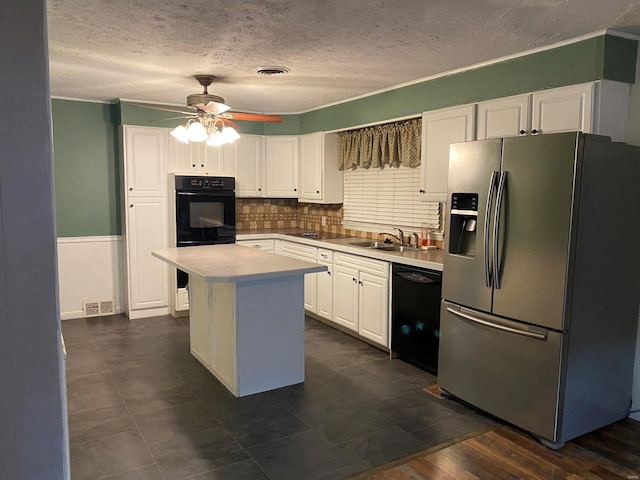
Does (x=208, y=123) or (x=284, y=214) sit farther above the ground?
(x=208, y=123)

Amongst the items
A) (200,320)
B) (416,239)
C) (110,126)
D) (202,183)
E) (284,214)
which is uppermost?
(110,126)

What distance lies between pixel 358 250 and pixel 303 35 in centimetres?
204

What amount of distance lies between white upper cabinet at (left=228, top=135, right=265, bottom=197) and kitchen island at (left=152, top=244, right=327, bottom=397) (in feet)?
7.51

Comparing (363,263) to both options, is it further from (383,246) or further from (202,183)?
(202,183)

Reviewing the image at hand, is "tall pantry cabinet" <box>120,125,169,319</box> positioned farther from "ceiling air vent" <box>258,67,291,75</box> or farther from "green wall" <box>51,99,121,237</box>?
"ceiling air vent" <box>258,67,291,75</box>

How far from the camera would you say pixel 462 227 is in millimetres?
3221

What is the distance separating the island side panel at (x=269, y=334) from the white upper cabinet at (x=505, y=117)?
1.70 m

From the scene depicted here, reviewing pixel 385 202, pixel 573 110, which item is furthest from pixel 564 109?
pixel 385 202

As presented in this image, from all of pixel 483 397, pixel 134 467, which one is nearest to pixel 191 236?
pixel 134 467

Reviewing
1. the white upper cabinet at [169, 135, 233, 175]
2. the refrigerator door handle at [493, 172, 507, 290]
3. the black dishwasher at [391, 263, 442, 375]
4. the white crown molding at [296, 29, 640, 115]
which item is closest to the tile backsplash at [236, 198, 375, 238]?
the white upper cabinet at [169, 135, 233, 175]

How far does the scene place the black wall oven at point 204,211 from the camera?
17.2 feet

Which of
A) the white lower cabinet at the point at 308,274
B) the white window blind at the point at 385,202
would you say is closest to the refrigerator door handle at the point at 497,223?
the white window blind at the point at 385,202

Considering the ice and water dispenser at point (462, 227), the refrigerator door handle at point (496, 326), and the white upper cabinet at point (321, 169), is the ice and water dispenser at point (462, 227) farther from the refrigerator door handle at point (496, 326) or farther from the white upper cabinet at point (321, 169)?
the white upper cabinet at point (321, 169)

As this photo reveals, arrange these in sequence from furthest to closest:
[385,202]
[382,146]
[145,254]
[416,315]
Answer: [145,254], [385,202], [382,146], [416,315]
